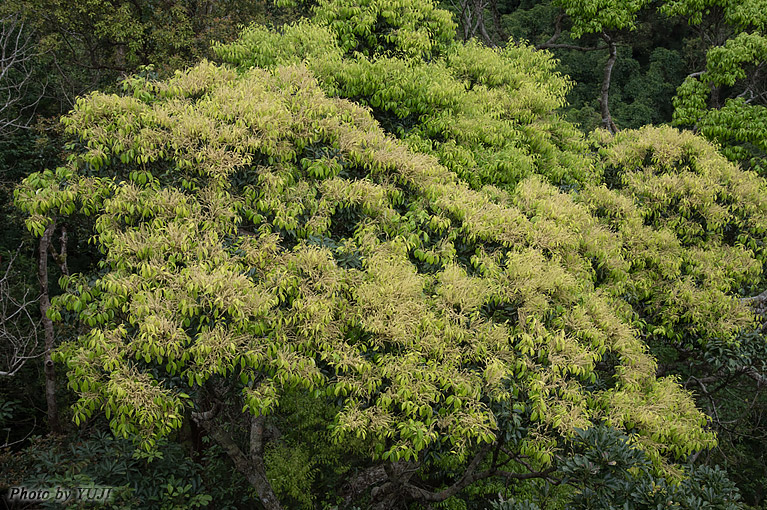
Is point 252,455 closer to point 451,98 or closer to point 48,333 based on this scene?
point 48,333

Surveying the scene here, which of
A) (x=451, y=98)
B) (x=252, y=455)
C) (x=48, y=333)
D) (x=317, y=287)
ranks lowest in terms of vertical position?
(x=252, y=455)

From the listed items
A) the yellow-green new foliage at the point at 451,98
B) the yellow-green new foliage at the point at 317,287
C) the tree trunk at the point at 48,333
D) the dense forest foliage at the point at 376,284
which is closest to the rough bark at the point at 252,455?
the dense forest foliage at the point at 376,284

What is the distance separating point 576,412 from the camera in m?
7.13

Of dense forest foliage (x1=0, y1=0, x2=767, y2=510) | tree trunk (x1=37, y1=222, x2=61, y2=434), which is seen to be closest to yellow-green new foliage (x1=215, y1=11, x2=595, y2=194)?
dense forest foliage (x1=0, y1=0, x2=767, y2=510)

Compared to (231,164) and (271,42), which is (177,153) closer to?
(231,164)

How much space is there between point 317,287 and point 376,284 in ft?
2.69

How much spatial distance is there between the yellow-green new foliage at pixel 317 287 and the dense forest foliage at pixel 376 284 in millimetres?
44

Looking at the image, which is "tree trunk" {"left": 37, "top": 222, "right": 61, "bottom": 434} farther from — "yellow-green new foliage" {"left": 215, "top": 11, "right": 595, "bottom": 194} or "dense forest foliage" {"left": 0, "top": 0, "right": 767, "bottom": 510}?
"yellow-green new foliage" {"left": 215, "top": 11, "right": 595, "bottom": 194}

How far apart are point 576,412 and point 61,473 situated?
8.14 m

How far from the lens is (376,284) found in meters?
7.18

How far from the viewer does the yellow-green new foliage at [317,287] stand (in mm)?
6375

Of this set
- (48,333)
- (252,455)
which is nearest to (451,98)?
(252,455)

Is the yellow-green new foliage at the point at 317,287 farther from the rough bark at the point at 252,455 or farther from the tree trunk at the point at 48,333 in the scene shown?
the tree trunk at the point at 48,333

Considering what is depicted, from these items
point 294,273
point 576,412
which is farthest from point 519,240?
point 294,273
